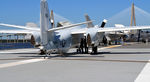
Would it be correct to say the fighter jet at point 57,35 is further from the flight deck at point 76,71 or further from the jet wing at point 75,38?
the flight deck at point 76,71

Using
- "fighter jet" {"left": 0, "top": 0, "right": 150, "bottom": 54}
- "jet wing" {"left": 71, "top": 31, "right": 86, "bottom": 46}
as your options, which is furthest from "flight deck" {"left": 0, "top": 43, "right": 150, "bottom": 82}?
"jet wing" {"left": 71, "top": 31, "right": 86, "bottom": 46}

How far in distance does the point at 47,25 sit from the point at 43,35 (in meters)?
1.07

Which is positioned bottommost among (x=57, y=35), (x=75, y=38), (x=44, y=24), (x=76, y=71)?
(x=76, y=71)

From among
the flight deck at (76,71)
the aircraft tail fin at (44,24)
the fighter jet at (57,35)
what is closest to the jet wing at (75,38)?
the fighter jet at (57,35)

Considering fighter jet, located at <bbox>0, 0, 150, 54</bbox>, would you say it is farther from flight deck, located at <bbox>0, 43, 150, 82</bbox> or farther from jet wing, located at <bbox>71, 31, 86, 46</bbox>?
flight deck, located at <bbox>0, 43, 150, 82</bbox>

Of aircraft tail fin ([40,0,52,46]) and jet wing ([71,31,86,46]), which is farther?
jet wing ([71,31,86,46])

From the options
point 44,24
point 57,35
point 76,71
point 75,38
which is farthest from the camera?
point 75,38

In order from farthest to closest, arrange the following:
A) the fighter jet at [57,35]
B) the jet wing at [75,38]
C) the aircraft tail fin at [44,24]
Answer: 1. the jet wing at [75,38]
2. the fighter jet at [57,35]
3. the aircraft tail fin at [44,24]

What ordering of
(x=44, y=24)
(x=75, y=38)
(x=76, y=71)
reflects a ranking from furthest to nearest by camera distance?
(x=75, y=38)
(x=44, y=24)
(x=76, y=71)

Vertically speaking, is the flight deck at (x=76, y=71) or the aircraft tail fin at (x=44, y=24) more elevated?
the aircraft tail fin at (x=44, y=24)

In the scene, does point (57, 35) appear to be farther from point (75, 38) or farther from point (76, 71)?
point (76, 71)

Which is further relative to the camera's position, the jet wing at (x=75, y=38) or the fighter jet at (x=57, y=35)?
the jet wing at (x=75, y=38)

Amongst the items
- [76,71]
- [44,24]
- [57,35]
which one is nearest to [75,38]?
[57,35]

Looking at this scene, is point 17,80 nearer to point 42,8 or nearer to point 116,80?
point 116,80
